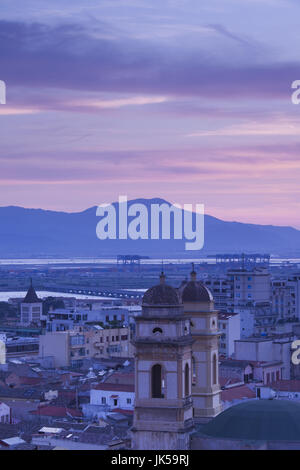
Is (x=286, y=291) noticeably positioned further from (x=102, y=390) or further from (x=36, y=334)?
(x=102, y=390)

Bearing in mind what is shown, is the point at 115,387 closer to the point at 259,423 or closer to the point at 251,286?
the point at 259,423

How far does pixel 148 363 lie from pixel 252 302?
4774 centimetres

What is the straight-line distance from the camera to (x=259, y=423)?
15.2 meters

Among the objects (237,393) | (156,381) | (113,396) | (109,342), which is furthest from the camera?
(109,342)

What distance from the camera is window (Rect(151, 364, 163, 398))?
15.7m

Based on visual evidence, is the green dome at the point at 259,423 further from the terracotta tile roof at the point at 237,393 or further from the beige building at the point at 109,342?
the beige building at the point at 109,342

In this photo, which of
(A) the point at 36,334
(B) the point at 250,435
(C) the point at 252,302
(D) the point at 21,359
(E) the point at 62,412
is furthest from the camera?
(C) the point at 252,302

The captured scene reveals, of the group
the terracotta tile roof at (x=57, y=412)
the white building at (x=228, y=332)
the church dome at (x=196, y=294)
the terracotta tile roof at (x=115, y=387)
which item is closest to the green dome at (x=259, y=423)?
the church dome at (x=196, y=294)

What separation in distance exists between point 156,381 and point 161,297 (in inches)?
43.5

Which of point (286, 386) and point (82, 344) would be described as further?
point (82, 344)

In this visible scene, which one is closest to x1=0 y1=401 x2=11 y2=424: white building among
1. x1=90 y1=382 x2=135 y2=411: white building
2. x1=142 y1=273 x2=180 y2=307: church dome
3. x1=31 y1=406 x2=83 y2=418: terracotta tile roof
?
x1=31 y1=406 x2=83 y2=418: terracotta tile roof

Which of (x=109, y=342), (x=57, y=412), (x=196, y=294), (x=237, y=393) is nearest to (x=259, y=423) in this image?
(x=196, y=294)

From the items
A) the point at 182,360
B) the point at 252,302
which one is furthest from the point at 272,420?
the point at 252,302

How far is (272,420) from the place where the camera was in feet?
49.9
